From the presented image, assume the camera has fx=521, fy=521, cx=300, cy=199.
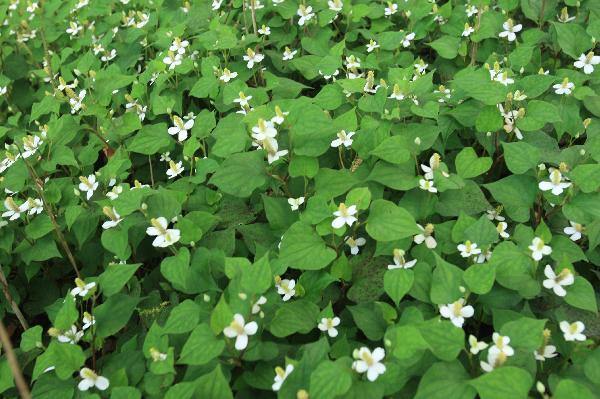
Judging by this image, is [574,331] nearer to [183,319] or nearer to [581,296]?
[581,296]

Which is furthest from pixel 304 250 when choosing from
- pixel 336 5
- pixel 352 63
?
pixel 336 5

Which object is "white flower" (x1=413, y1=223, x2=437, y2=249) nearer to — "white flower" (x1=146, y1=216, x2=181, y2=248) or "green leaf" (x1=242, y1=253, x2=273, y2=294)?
"green leaf" (x1=242, y1=253, x2=273, y2=294)

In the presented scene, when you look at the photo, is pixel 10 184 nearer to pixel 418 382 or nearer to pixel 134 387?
pixel 134 387

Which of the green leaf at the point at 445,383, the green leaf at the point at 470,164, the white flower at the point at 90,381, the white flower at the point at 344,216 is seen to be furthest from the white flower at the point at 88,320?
the green leaf at the point at 470,164

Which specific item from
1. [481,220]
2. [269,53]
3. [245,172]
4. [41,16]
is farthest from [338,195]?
[41,16]

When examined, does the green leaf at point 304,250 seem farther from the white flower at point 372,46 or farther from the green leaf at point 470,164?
the white flower at point 372,46
